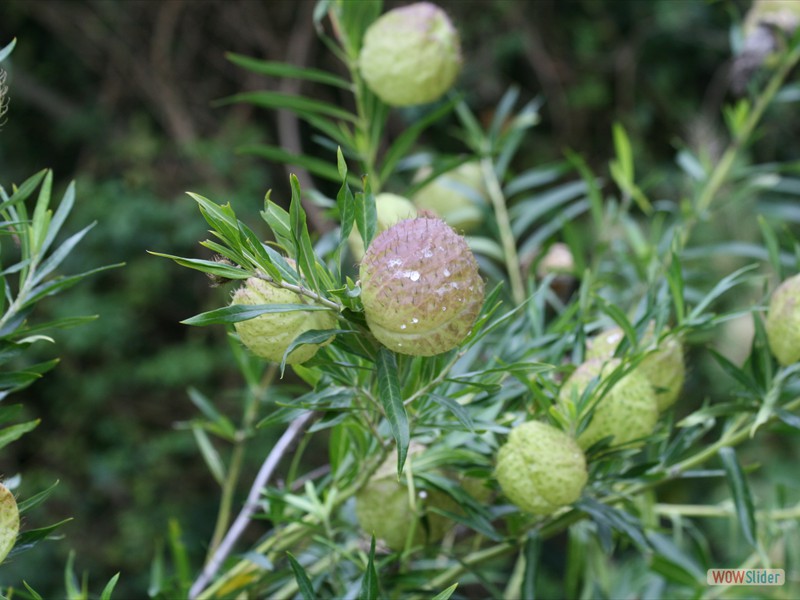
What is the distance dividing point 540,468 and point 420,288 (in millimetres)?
132

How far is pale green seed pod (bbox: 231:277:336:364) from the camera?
0.34 metres

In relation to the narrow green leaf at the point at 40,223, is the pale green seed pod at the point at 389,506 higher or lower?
lower

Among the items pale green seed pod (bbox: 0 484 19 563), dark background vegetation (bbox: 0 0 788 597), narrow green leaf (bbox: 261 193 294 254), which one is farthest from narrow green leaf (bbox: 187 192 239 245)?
dark background vegetation (bbox: 0 0 788 597)

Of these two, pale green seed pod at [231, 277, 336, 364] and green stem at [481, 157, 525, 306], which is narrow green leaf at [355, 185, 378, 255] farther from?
green stem at [481, 157, 525, 306]

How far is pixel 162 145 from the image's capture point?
1.65 meters

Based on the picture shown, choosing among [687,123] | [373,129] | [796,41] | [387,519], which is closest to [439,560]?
[387,519]

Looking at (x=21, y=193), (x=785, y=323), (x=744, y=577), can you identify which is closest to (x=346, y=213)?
(x=21, y=193)

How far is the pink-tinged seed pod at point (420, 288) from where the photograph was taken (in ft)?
1.04

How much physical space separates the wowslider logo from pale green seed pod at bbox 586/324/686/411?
0.14m

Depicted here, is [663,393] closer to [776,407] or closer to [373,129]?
[776,407]

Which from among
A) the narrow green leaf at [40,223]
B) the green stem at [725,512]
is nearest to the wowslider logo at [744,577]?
the green stem at [725,512]

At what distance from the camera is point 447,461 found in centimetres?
46

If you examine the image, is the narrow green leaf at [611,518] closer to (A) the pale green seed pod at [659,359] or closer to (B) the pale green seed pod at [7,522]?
(A) the pale green seed pod at [659,359]

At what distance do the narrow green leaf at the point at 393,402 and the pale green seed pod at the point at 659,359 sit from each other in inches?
6.6
